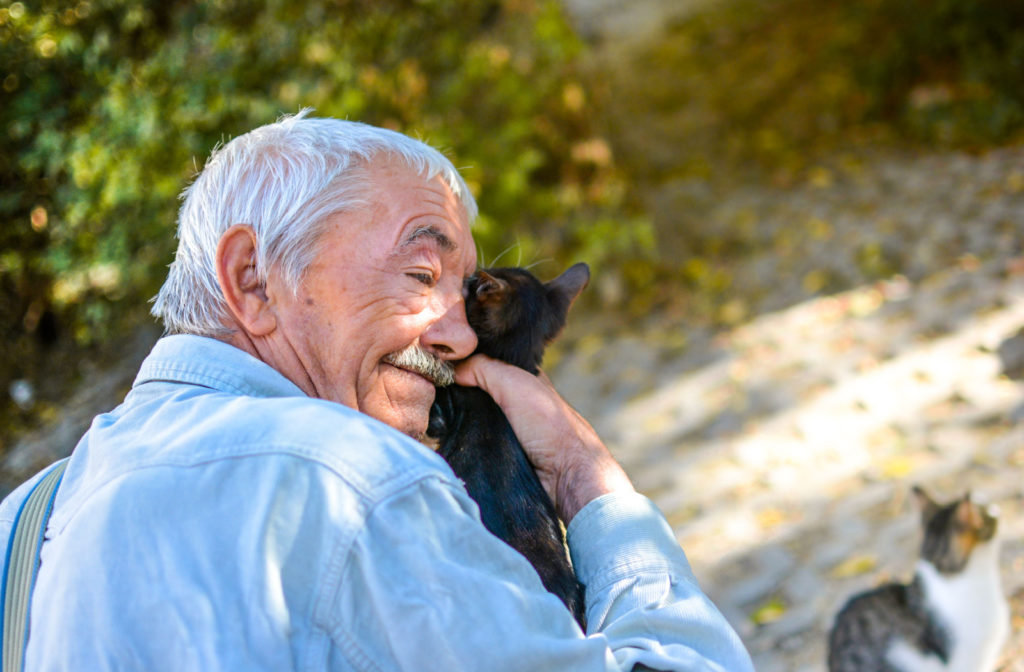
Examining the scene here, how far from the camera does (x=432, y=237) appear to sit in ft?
5.82

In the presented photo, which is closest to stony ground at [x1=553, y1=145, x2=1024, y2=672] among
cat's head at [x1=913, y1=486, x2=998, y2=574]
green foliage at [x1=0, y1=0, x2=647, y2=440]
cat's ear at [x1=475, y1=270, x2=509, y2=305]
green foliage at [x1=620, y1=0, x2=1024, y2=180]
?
cat's head at [x1=913, y1=486, x2=998, y2=574]

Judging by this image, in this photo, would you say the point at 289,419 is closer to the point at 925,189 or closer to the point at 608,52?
the point at 925,189

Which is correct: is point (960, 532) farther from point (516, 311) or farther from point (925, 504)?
point (516, 311)

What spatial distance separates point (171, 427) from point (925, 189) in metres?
7.42

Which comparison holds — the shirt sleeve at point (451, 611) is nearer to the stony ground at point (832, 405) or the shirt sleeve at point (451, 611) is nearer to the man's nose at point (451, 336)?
the man's nose at point (451, 336)

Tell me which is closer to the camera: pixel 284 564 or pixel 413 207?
pixel 284 564

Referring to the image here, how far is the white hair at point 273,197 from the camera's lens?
5.35ft

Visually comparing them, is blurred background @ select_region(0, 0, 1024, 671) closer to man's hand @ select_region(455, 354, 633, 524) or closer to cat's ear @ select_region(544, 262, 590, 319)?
cat's ear @ select_region(544, 262, 590, 319)

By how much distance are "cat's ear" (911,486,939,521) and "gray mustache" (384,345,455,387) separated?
236 centimetres

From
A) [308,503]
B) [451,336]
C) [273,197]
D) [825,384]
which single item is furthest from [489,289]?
[825,384]

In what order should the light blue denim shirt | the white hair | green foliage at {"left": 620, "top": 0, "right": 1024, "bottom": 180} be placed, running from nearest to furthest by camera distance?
the light blue denim shirt → the white hair → green foliage at {"left": 620, "top": 0, "right": 1024, "bottom": 180}

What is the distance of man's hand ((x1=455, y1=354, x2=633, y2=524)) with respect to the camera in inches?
69.5

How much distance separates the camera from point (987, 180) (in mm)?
7137

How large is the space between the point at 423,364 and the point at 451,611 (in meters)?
0.75
